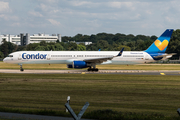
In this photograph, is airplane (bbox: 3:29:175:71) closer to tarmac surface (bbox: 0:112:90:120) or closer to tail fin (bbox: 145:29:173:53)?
tail fin (bbox: 145:29:173:53)

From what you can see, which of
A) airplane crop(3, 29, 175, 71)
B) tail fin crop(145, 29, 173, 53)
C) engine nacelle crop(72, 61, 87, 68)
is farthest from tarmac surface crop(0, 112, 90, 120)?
tail fin crop(145, 29, 173, 53)

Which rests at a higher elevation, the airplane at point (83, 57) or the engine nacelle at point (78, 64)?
the airplane at point (83, 57)

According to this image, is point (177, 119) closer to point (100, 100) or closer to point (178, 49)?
point (100, 100)

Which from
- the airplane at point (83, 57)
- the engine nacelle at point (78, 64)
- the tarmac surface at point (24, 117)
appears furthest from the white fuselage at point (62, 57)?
the tarmac surface at point (24, 117)

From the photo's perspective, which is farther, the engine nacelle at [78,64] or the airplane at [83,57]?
the airplane at [83,57]

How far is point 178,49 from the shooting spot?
402 feet

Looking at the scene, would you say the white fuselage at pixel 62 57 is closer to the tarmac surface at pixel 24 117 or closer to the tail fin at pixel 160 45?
the tail fin at pixel 160 45

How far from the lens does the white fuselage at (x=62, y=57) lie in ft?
176

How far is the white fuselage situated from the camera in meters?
53.7

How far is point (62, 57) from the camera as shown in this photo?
179ft

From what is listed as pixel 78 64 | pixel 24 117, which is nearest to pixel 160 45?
pixel 78 64

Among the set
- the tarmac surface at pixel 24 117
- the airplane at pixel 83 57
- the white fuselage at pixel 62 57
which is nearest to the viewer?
the tarmac surface at pixel 24 117

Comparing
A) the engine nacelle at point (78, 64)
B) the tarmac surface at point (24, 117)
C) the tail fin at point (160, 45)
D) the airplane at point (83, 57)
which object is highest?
the tail fin at point (160, 45)

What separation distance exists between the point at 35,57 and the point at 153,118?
41511 millimetres
